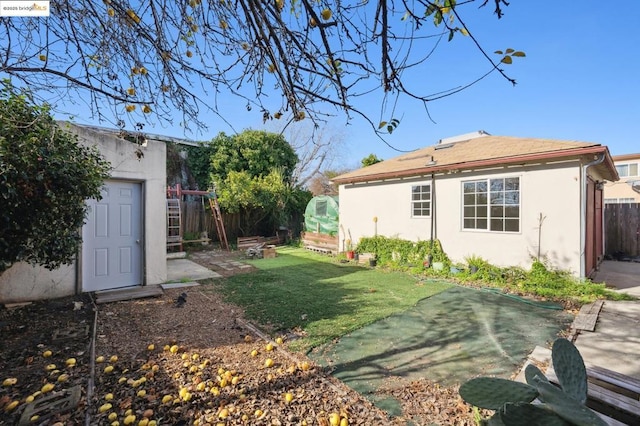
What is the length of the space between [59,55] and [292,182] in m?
15.2

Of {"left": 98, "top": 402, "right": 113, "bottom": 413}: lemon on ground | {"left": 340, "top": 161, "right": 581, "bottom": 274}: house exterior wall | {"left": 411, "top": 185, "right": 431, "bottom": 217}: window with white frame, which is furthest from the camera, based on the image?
{"left": 411, "top": 185, "right": 431, "bottom": 217}: window with white frame

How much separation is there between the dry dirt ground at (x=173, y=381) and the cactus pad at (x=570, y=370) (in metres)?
1.61

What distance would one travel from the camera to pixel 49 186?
4176 mm

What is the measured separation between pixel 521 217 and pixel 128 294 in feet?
30.7

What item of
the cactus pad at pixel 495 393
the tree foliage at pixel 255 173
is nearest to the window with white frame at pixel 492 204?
the cactus pad at pixel 495 393

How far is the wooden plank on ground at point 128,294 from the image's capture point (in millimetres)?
5711

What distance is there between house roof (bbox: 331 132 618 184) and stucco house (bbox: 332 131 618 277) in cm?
2

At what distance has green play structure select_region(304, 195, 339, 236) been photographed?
1341 cm

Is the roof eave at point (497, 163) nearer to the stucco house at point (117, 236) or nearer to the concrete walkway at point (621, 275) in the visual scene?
the concrete walkway at point (621, 275)

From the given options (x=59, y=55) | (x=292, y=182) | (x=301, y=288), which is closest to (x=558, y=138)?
(x=301, y=288)

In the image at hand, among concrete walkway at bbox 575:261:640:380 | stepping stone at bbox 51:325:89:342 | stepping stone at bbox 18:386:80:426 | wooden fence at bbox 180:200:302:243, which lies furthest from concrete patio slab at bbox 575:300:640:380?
wooden fence at bbox 180:200:302:243

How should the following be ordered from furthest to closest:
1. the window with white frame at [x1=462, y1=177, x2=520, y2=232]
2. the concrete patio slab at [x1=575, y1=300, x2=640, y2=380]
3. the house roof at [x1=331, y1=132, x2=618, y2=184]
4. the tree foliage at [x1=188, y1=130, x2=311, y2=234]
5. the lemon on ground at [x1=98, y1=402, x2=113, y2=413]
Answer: the tree foliage at [x1=188, y1=130, x2=311, y2=234]
the window with white frame at [x1=462, y1=177, x2=520, y2=232]
the house roof at [x1=331, y1=132, x2=618, y2=184]
the concrete patio slab at [x1=575, y1=300, x2=640, y2=380]
the lemon on ground at [x1=98, y1=402, x2=113, y2=413]

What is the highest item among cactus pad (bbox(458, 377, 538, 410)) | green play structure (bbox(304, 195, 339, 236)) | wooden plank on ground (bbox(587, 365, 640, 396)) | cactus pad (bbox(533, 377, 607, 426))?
green play structure (bbox(304, 195, 339, 236))

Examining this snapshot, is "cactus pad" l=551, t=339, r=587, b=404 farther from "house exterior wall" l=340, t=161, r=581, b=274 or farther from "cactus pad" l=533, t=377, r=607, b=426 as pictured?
"house exterior wall" l=340, t=161, r=581, b=274
